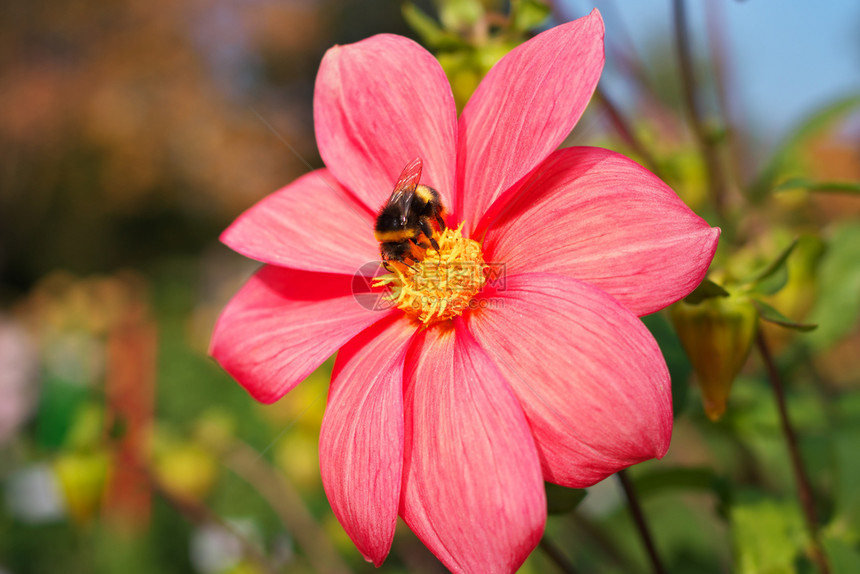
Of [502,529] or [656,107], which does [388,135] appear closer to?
[502,529]

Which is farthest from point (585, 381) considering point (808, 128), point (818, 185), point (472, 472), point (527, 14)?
point (808, 128)

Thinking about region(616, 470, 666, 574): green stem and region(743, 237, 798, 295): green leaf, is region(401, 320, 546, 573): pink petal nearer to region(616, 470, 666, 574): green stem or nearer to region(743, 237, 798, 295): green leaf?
region(616, 470, 666, 574): green stem

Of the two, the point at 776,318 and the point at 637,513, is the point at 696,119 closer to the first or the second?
the point at 776,318

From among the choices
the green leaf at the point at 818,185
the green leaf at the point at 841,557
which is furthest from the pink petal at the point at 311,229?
the green leaf at the point at 841,557

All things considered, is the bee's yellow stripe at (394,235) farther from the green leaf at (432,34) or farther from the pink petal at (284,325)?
the green leaf at (432,34)

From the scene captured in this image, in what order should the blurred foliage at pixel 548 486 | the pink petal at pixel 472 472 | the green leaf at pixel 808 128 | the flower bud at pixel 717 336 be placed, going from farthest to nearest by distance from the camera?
1. the green leaf at pixel 808 128
2. the blurred foliage at pixel 548 486
3. the flower bud at pixel 717 336
4. the pink petal at pixel 472 472


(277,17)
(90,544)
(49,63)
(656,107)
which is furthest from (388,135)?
(277,17)
